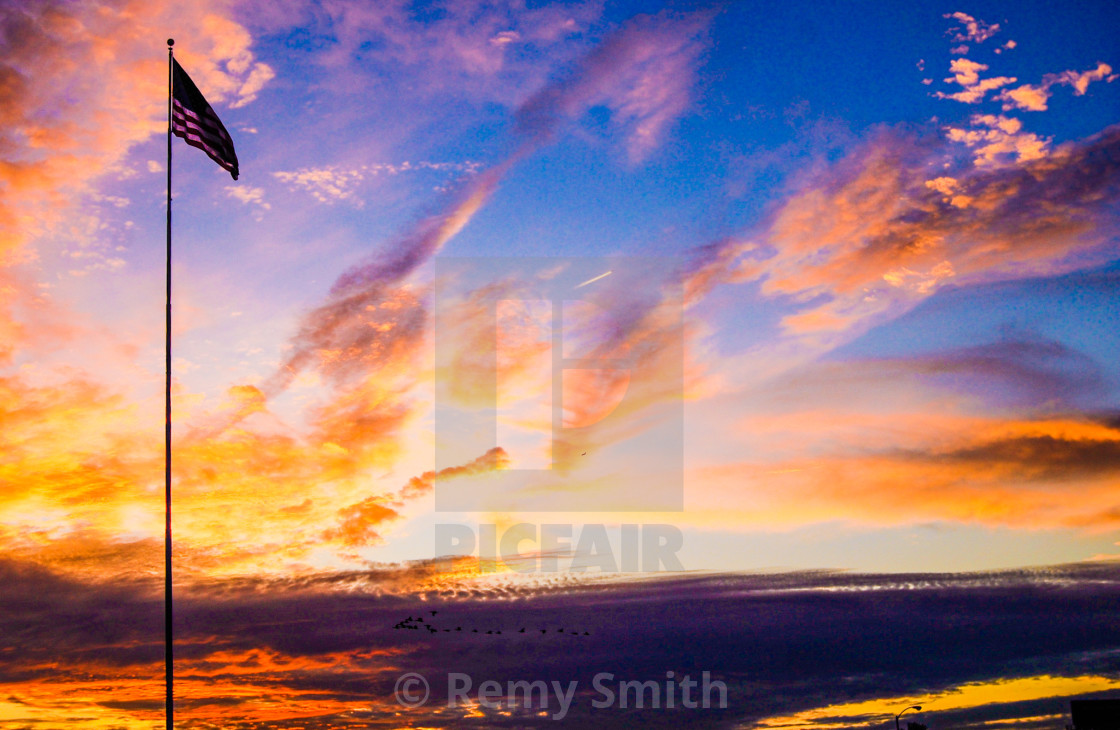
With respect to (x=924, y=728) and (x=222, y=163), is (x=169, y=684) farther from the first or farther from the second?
(x=924, y=728)

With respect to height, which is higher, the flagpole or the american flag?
the american flag

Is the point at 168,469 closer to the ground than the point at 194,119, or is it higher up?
closer to the ground

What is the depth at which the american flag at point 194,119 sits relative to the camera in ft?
101

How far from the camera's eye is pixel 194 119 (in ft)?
103

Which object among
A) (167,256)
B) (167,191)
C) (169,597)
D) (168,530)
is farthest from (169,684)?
(167,191)

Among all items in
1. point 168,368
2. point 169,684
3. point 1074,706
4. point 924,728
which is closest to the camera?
point 169,684

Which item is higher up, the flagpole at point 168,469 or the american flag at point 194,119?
the american flag at point 194,119

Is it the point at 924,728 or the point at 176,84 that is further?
the point at 924,728

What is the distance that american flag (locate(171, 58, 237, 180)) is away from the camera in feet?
101

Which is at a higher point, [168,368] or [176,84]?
[176,84]

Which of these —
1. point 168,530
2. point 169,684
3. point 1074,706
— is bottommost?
point 1074,706

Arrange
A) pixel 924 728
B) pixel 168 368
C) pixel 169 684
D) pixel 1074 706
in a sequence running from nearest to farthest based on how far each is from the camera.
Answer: pixel 169 684 → pixel 168 368 → pixel 1074 706 → pixel 924 728

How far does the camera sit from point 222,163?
3231cm

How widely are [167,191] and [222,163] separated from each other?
7.28ft
